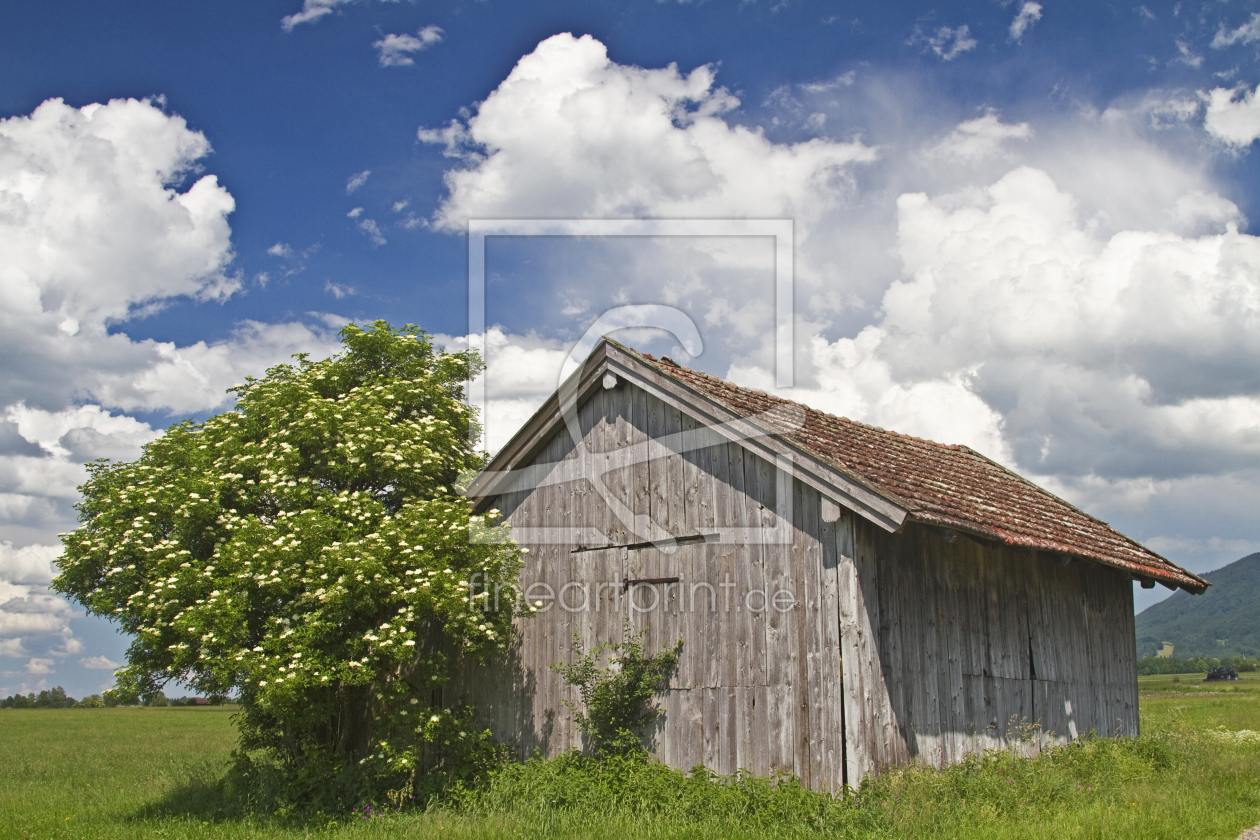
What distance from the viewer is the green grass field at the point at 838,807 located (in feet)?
32.2

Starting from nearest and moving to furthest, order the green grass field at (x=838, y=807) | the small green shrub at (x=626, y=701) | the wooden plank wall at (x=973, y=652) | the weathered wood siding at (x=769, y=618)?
the green grass field at (x=838, y=807) < the wooden plank wall at (x=973, y=652) < the weathered wood siding at (x=769, y=618) < the small green shrub at (x=626, y=701)

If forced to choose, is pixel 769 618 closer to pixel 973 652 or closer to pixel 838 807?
pixel 838 807

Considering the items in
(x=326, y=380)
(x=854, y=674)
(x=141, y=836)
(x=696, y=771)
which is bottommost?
(x=141, y=836)

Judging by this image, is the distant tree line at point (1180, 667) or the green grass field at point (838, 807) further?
the distant tree line at point (1180, 667)

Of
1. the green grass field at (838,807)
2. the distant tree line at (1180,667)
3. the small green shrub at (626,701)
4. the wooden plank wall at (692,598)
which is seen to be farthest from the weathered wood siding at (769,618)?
the distant tree line at (1180,667)

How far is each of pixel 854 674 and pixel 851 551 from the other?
4.67ft

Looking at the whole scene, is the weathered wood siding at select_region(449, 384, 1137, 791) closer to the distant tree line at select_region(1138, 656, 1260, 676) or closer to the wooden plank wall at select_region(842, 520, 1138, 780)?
the wooden plank wall at select_region(842, 520, 1138, 780)

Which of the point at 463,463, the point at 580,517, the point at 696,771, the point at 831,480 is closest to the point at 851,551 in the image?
the point at 831,480

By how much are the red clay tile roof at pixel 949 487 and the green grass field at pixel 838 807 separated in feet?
9.40

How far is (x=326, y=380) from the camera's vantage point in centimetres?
1681

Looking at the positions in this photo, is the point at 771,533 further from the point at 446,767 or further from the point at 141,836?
the point at 141,836

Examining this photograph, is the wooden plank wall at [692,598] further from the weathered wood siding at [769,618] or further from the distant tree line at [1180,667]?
the distant tree line at [1180,667]

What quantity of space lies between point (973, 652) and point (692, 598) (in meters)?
3.88

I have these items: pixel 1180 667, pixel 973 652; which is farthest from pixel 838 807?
pixel 1180 667
